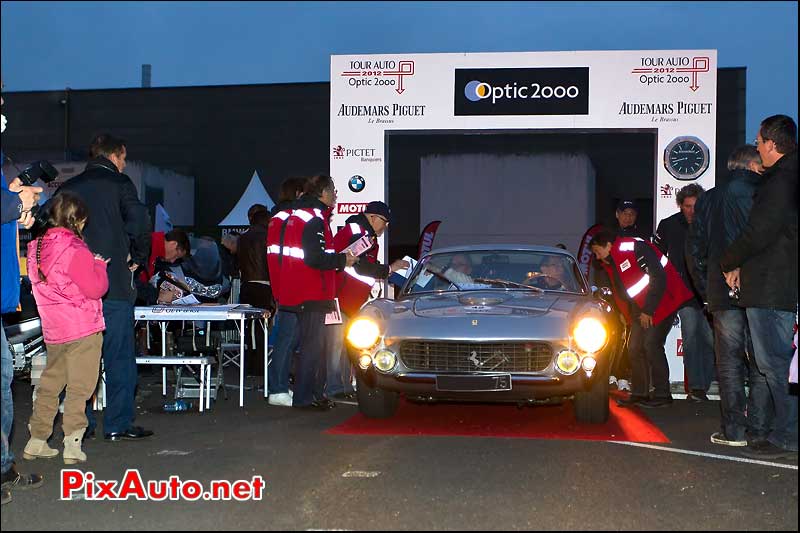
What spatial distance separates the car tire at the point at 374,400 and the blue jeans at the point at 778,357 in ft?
8.82

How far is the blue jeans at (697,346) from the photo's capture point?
Result: 31.8 feet

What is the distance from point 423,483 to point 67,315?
2396 mm

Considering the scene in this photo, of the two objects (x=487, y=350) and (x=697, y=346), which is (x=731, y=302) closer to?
(x=487, y=350)

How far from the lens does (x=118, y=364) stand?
6840 mm

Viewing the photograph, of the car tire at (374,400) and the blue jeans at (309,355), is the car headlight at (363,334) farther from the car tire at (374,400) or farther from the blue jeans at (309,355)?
the blue jeans at (309,355)

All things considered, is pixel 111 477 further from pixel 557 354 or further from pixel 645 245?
pixel 645 245

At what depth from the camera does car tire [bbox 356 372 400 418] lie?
25.4ft

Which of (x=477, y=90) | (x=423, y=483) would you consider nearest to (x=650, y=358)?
(x=477, y=90)

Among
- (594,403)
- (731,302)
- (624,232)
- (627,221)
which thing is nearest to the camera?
(731,302)

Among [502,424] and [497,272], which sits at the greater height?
[497,272]

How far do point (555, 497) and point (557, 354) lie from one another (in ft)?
7.10

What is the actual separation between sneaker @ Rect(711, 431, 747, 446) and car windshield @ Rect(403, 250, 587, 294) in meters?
1.88

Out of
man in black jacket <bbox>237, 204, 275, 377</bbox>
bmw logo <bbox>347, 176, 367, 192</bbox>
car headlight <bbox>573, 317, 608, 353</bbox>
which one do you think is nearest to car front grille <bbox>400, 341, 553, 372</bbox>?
car headlight <bbox>573, 317, 608, 353</bbox>

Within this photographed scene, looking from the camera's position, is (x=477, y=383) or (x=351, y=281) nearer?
(x=477, y=383)
